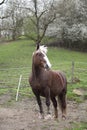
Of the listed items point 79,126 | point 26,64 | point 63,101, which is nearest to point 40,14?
point 26,64

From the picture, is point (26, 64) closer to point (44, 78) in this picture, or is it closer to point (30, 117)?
point (30, 117)

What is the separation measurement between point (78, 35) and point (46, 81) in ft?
107

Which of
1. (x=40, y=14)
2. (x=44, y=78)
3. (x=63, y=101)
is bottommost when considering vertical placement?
(x=40, y=14)

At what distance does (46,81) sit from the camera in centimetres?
780

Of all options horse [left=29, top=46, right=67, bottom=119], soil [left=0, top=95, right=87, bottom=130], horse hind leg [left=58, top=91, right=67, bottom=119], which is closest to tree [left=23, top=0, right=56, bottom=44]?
soil [left=0, top=95, right=87, bottom=130]

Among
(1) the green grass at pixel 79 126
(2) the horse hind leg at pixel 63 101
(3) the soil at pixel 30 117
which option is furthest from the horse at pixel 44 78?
(1) the green grass at pixel 79 126

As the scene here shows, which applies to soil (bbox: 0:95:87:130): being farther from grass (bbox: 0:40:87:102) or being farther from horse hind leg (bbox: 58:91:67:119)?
grass (bbox: 0:40:87:102)

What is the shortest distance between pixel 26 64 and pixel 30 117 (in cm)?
1814

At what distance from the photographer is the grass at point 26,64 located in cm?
1484

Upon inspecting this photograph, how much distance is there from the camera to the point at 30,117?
31.1ft

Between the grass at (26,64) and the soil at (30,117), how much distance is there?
118cm

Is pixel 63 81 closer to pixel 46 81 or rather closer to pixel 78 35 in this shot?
pixel 46 81

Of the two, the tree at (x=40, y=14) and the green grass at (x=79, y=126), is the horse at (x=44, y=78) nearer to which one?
the green grass at (x=79, y=126)

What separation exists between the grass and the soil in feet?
3.88
